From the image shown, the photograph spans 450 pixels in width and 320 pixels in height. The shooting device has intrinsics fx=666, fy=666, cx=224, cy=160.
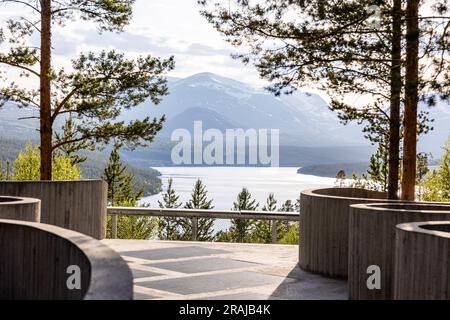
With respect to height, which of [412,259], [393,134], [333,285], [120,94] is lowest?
[333,285]

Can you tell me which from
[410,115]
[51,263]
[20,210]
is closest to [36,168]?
[410,115]

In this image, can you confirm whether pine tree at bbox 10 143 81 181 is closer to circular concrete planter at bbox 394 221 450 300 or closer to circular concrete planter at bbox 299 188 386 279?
circular concrete planter at bbox 299 188 386 279

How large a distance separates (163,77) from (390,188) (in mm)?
6881

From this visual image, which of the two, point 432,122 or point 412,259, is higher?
point 432,122

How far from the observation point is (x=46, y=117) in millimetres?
16469

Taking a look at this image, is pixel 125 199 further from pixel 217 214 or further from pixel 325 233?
pixel 325 233

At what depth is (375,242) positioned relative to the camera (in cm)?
819

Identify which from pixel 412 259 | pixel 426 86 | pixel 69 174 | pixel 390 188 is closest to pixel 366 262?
pixel 412 259

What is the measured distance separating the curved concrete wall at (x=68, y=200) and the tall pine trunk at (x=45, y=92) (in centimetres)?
290

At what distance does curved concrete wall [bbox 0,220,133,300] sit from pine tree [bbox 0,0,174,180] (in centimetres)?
1046

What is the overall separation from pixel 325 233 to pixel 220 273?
1.78 metres

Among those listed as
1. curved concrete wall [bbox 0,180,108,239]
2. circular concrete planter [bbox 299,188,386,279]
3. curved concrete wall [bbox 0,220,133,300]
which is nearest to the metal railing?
curved concrete wall [bbox 0,180,108,239]

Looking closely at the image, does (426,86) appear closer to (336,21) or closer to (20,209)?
(336,21)

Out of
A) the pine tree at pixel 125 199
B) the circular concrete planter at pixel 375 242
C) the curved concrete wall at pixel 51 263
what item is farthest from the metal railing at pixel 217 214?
the pine tree at pixel 125 199
